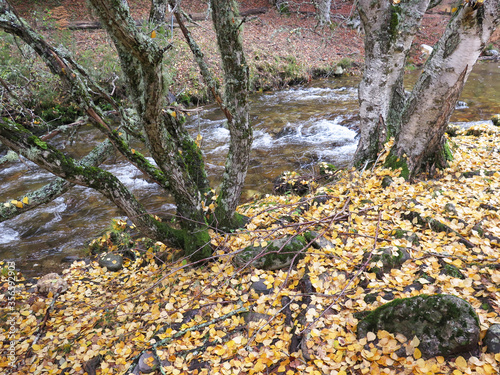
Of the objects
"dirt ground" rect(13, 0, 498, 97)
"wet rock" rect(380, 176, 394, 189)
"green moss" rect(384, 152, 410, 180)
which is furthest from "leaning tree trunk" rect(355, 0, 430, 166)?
"dirt ground" rect(13, 0, 498, 97)

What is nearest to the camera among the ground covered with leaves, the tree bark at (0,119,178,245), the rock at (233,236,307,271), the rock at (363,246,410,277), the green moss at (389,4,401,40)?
the ground covered with leaves

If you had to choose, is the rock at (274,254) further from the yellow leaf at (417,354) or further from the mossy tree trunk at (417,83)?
the mossy tree trunk at (417,83)

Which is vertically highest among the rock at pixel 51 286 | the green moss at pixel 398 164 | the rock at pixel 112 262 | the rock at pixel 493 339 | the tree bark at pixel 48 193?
the tree bark at pixel 48 193

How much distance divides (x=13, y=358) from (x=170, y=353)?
1946 millimetres

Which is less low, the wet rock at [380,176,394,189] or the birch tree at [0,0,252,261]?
the birch tree at [0,0,252,261]

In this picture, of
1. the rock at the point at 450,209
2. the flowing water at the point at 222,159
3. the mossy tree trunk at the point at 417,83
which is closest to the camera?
the rock at the point at 450,209

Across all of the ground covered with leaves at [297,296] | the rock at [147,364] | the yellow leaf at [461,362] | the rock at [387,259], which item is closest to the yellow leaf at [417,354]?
the ground covered with leaves at [297,296]

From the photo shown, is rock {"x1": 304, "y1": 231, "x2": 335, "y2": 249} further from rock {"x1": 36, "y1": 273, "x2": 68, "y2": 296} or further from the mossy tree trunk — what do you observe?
rock {"x1": 36, "y1": 273, "x2": 68, "y2": 296}

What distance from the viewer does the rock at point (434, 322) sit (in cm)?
219

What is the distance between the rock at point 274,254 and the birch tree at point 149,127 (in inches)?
24.8

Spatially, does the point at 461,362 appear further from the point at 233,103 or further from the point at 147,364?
the point at 233,103

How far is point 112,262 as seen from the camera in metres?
5.22

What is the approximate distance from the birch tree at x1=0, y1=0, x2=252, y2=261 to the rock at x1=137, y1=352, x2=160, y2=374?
1.31m

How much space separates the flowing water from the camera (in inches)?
258
